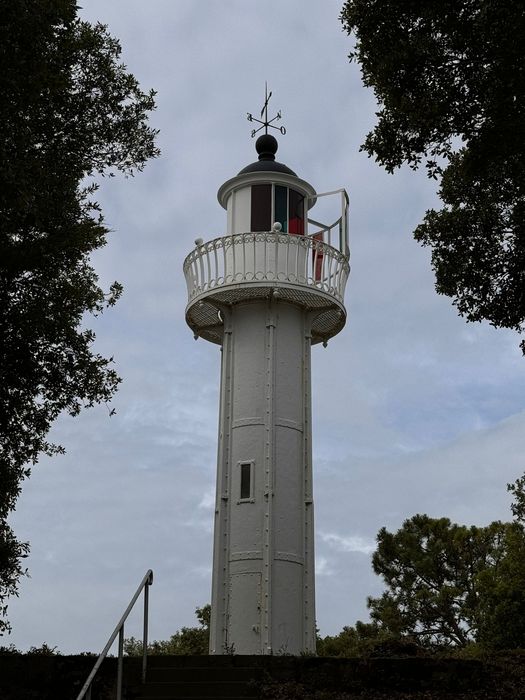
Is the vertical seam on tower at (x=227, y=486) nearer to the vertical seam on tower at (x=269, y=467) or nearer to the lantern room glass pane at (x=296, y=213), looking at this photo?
the vertical seam on tower at (x=269, y=467)

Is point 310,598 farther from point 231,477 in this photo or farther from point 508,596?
point 508,596

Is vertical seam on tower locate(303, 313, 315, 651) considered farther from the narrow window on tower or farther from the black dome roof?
the black dome roof

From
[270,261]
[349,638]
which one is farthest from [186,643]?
[270,261]

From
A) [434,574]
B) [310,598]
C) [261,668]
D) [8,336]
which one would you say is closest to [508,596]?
[310,598]

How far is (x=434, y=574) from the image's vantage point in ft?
107

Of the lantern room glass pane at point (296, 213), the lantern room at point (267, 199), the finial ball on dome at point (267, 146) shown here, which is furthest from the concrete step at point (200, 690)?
the finial ball on dome at point (267, 146)

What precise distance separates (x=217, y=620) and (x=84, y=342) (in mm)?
6196

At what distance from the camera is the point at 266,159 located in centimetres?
2014

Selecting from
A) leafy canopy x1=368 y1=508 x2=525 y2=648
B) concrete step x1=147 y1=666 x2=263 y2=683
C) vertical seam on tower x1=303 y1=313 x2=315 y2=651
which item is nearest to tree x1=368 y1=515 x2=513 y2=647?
leafy canopy x1=368 y1=508 x2=525 y2=648

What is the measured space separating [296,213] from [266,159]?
1513 mm

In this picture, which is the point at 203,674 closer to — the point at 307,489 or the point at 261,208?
the point at 307,489

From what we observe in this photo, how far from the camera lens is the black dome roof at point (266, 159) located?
Answer: 19.5 metres

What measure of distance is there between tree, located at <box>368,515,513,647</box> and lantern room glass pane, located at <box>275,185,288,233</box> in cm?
1614

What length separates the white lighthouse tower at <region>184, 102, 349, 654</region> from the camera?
55.3 feet
